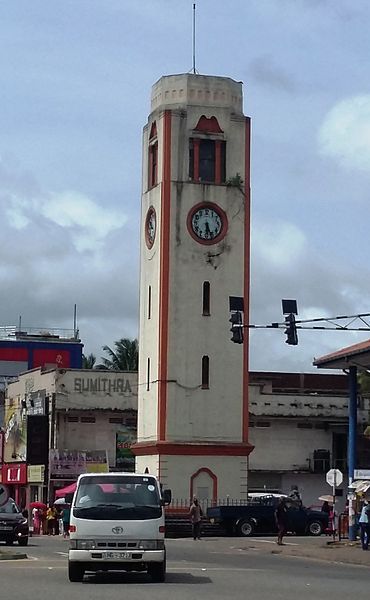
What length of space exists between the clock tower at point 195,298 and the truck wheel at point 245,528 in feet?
26.1

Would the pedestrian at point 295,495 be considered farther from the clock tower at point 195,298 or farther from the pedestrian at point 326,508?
the clock tower at point 195,298

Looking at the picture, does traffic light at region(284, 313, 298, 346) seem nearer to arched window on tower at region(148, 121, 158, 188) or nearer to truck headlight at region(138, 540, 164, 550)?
truck headlight at region(138, 540, 164, 550)

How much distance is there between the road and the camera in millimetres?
22625

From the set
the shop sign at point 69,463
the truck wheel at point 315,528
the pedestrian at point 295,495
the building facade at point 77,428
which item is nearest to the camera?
the truck wheel at point 315,528

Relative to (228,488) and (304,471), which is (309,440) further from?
(228,488)

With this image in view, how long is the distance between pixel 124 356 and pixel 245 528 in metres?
47.3

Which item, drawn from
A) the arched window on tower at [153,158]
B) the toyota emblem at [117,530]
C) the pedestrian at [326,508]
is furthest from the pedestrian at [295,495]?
the toyota emblem at [117,530]

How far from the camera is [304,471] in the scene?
7356 centimetres

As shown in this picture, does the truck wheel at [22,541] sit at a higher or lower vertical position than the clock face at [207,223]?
lower

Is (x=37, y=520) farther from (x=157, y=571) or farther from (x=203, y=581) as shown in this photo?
(x=157, y=571)

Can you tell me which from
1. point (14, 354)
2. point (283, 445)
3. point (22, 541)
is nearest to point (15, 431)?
point (283, 445)

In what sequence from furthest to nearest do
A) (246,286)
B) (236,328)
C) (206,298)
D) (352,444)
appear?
(246,286), (206,298), (352,444), (236,328)

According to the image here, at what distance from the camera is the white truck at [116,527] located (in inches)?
989

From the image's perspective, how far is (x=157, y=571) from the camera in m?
26.0
